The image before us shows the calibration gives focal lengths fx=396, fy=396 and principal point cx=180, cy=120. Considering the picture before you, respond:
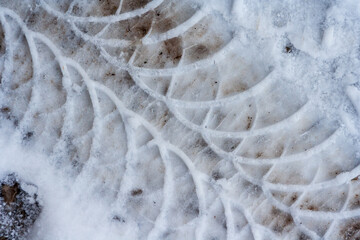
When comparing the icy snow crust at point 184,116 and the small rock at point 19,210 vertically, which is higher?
the icy snow crust at point 184,116

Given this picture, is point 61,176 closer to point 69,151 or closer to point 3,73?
point 69,151

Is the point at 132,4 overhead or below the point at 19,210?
overhead

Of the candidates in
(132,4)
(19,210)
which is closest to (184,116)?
(132,4)

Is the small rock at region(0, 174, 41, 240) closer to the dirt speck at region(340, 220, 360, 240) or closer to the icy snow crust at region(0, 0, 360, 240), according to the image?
the icy snow crust at region(0, 0, 360, 240)

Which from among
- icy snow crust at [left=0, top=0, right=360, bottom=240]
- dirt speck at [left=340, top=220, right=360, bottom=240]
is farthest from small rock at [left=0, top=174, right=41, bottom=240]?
dirt speck at [left=340, top=220, right=360, bottom=240]

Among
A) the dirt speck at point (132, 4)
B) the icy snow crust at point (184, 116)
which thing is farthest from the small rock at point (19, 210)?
the dirt speck at point (132, 4)

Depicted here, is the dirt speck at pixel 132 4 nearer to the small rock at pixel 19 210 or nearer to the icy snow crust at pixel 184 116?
the icy snow crust at pixel 184 116

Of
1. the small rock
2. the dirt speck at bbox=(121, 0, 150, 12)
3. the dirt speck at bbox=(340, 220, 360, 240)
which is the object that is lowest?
the small rock

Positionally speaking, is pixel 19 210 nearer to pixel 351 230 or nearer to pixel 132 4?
pixel 132 4

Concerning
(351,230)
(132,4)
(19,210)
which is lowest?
(19,210)
